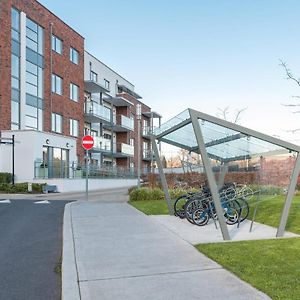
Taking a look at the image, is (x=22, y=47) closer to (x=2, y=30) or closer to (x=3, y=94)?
(x=2, y=30)

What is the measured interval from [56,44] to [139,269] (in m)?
32.4

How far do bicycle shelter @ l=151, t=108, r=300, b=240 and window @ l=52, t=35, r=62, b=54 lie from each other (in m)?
25.5

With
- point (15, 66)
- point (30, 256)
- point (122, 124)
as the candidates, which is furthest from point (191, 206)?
point (122, 124)

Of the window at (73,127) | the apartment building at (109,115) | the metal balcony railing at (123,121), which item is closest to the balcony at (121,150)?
the apartment building at (109,115)

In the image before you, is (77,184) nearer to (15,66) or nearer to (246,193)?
(15,66)

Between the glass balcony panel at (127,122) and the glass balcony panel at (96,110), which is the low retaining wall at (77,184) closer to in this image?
the glass balcony panel at (96,110)

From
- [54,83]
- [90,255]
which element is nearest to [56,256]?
[90,255]

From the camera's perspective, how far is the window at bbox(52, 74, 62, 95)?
35.2 m

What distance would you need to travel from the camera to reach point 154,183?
74.6 ft

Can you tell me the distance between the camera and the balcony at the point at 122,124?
50.3 m

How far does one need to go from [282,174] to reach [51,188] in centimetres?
2049

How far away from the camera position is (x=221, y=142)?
412 inches

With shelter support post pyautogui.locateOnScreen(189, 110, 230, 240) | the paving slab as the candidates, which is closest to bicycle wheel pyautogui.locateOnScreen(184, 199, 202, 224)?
the paving slab

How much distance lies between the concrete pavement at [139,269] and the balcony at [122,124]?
40570mm
